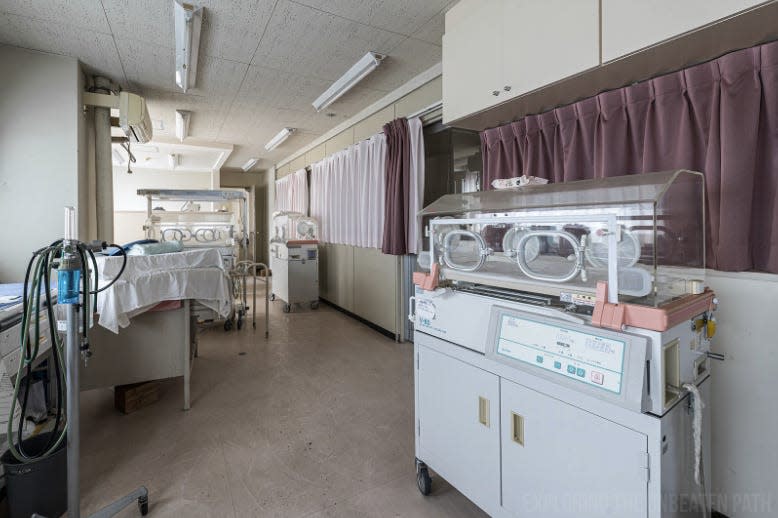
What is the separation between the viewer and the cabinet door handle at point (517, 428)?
1255mm

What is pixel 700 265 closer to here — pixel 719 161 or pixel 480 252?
pixel 719 161

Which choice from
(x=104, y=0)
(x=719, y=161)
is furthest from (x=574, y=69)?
(x=104, y=0)

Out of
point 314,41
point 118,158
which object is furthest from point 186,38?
point 118,158

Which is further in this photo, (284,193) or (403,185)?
(284,193)

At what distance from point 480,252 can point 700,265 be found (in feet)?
2.87

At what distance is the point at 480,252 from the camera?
158cm

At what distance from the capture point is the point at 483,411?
1385 millimetres

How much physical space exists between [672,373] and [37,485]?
7.80 feet

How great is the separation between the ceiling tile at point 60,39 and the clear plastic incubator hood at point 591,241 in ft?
9.90

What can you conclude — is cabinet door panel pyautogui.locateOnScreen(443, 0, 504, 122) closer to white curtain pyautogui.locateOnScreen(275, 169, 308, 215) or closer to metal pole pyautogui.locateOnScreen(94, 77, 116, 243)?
metal pole pyautogui.locateOnScreen(94, 77, 116, 243)

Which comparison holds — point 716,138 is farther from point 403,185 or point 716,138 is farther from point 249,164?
point 249,164

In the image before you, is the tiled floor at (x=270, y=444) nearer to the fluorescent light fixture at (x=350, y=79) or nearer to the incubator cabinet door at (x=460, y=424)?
the incubator cabinet door at (x=460, y=424)

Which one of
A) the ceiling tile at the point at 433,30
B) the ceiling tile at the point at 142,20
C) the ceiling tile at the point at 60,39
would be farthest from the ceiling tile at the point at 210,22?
the ceiling tile at the point at 433,30

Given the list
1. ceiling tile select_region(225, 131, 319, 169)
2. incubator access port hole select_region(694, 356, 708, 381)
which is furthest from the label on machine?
ceiling tile select_region(225, 131, 319, 169)
